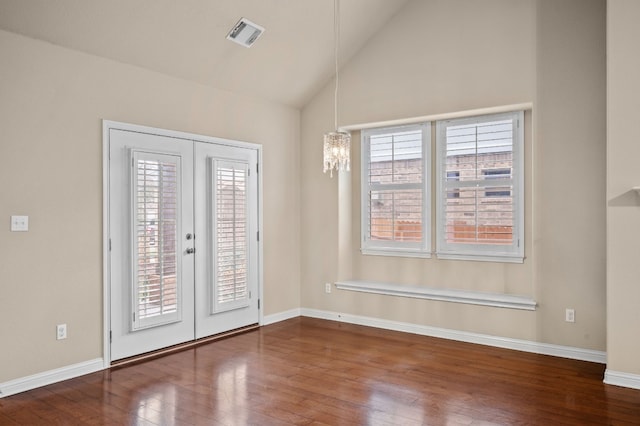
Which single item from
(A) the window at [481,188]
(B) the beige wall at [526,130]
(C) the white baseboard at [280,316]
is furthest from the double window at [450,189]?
(C) the white baseboard at [280,316]

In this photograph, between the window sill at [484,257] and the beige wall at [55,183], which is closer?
the beige wall at [55,183]

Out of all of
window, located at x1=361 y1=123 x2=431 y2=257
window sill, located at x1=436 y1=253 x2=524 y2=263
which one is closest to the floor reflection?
window, located at x1=361 y1=123 x2=431 y2=257

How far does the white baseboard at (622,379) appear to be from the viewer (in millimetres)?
3592

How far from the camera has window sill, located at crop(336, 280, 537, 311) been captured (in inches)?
179

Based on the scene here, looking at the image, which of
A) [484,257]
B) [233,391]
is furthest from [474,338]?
[233,391]

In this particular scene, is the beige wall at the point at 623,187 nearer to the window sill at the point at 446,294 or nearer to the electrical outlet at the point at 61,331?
the window sill at the point at 446,294

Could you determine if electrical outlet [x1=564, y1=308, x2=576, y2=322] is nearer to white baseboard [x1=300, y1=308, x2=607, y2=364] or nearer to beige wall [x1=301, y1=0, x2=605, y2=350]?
beige wall [x1=301, y1=0, x2=605, y2=350]

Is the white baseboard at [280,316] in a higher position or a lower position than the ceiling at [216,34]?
lower

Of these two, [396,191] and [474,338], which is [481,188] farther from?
[474,338]

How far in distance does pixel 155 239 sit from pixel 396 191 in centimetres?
267

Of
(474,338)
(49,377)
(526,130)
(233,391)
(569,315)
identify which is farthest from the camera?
(474,338)

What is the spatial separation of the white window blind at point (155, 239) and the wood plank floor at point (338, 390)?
477mm

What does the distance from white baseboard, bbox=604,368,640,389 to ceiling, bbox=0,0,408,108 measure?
157 inches

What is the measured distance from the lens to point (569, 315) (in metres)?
4.31
